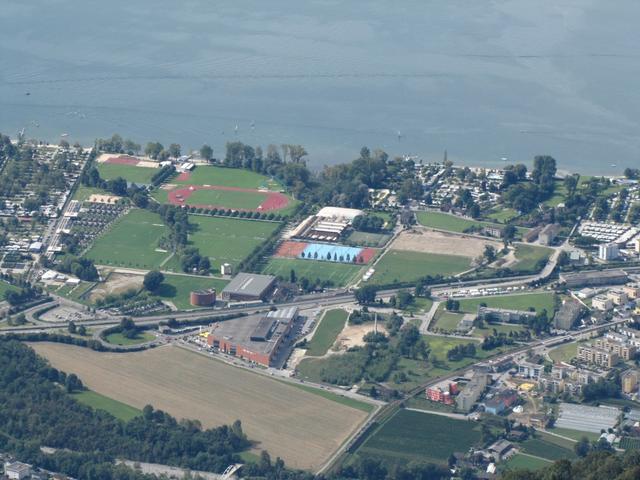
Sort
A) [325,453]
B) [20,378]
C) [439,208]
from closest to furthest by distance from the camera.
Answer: [325,453] → [20,378] → [439,208]

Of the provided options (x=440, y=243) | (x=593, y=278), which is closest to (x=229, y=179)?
(x=440, y=243)

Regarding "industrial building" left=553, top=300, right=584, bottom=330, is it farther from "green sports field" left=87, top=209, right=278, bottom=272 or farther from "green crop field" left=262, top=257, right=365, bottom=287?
"green sports field" left=87, top=209, right=278, bottom=272

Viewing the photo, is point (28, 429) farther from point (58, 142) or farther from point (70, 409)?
point (58, 142)

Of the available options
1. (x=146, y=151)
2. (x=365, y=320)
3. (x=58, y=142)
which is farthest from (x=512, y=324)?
(x=58, y=142)

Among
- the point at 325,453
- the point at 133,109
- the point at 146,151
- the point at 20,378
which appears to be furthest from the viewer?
the point at 133,109

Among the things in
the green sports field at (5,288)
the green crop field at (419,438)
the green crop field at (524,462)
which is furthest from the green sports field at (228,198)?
the green crop field at (524,462)

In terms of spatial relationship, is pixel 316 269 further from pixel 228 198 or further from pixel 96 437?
pixel 96 437
